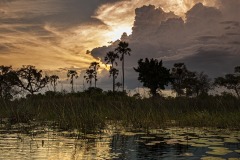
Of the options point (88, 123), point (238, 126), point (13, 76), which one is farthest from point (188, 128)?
point (13, 76)

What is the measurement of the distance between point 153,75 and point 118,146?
207ft

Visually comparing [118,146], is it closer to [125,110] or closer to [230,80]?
[125,110]

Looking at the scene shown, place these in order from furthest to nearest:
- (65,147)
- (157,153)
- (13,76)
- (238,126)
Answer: (13,76) < (238,126) < (65,147) < (157,153)

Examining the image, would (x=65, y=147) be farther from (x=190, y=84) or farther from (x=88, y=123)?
(x=190, y=84)

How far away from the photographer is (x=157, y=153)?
32.6ft

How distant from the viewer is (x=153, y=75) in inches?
2904

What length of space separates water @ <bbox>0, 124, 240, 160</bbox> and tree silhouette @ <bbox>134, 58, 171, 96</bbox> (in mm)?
58884

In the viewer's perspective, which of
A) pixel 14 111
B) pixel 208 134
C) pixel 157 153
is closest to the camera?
pixel 157 153

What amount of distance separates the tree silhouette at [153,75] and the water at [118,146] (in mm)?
58884

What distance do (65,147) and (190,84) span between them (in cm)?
8154

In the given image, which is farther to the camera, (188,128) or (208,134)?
(188,128)

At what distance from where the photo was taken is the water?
9.37 metres

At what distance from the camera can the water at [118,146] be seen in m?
9.37

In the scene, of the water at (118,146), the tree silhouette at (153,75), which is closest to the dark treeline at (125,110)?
the water at (118,146)
